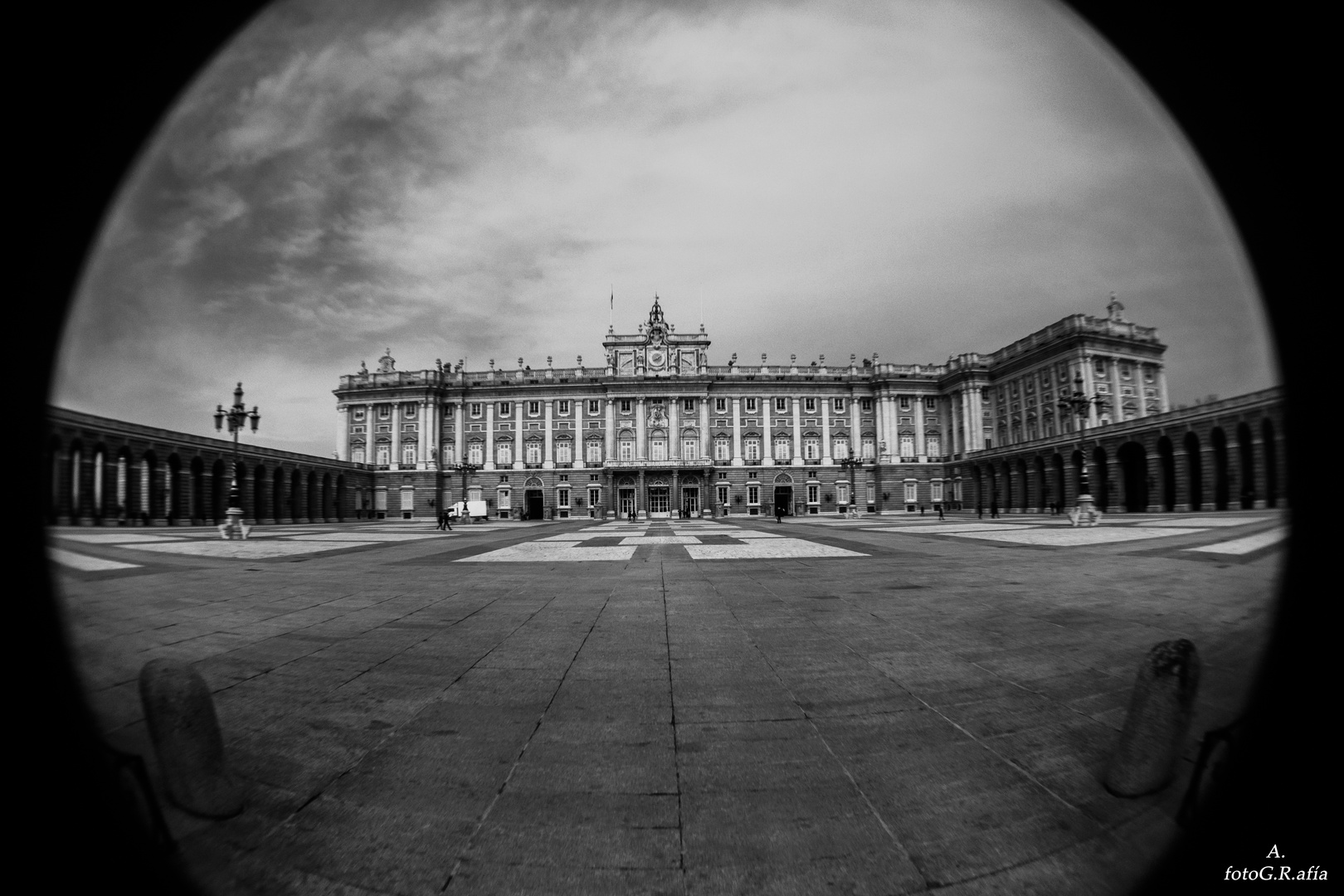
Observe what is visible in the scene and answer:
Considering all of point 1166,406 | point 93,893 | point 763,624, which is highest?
point 1166,406

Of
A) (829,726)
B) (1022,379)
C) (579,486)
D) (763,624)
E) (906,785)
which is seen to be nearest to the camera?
(906,785)

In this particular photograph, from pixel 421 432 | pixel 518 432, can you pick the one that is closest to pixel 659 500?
pixel 518 432

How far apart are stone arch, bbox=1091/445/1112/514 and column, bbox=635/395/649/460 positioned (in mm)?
44635

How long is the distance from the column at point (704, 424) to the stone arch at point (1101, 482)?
3861cm

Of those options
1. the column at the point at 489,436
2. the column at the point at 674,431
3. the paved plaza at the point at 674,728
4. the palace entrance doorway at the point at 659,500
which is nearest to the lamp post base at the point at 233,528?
the paved plaza at the point at 674,728

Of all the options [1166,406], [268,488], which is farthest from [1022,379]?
[268,488]

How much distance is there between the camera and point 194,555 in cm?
1423

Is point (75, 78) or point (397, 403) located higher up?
point (397, 403)

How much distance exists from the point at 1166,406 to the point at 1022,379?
42.0 feet

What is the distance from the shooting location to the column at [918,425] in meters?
73.2

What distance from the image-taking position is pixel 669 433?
7131 centimetres

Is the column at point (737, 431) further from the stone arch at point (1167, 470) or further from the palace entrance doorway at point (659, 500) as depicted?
the stone arch at point (1167, 470)

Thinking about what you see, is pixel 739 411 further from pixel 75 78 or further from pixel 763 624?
pixel 75 78

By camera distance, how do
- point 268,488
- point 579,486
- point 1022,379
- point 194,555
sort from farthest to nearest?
point 579,486
point 1022,379
point 268,488
point 194,555
